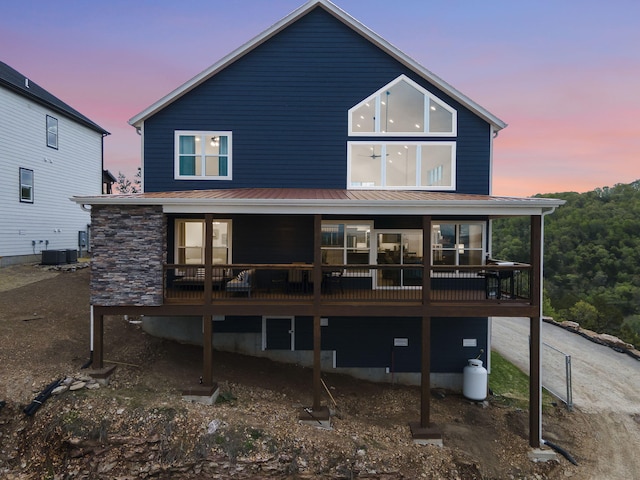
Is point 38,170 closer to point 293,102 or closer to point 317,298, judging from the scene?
point 293,102

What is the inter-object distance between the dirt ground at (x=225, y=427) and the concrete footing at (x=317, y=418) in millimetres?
166

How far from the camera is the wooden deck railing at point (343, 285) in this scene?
354 inches

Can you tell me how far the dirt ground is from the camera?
6.98 meters

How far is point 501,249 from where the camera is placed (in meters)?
48.0

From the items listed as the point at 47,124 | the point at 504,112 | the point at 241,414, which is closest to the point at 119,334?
the point at 241,414

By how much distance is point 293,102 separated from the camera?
37.7ft

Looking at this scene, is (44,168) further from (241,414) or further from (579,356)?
(579,356)

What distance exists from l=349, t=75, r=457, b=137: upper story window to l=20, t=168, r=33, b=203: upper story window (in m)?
17.8

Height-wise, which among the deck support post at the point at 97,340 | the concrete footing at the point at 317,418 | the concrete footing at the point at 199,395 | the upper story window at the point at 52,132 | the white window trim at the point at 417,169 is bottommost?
the concrete footing at the point at 317,418

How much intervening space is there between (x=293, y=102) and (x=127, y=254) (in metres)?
7.12

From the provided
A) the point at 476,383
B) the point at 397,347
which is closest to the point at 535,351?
the point at 476,383

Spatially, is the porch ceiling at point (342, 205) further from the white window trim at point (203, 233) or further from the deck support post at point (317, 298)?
the white window trim at point (203, 233)

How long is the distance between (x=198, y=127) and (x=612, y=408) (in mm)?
16285

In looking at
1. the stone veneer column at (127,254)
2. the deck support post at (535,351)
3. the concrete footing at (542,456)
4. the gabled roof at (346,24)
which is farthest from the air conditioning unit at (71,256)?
the concrete footing at (542,456)
